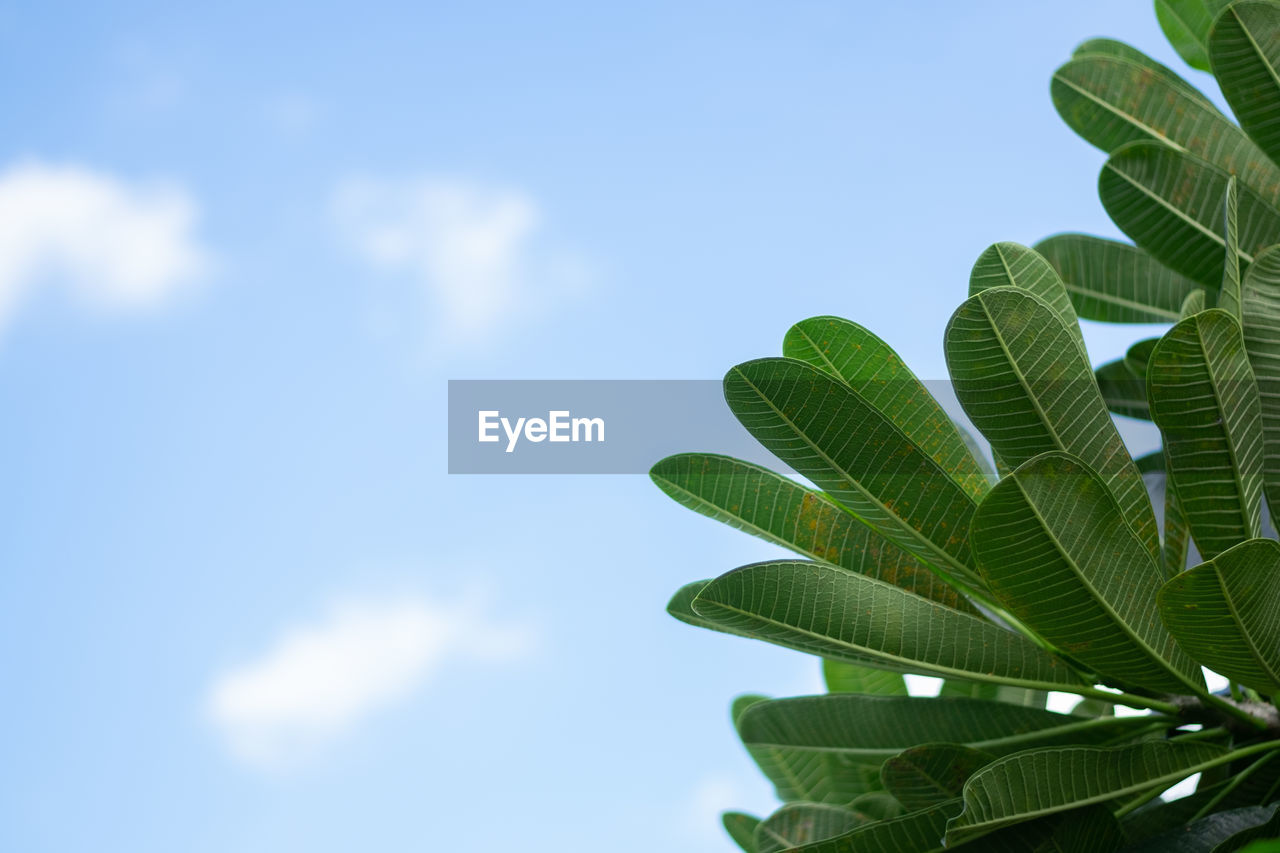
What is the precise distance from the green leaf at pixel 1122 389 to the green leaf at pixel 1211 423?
1.61 ft

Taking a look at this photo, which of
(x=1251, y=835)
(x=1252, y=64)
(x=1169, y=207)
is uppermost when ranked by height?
(x=1252, y=64)

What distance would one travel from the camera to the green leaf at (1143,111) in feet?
4.19

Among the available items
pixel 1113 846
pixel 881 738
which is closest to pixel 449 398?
pixel 881 738

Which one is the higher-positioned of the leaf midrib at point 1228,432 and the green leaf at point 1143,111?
the green leaf at point 1143,111

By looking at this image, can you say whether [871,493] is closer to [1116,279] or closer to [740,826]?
[740,826]

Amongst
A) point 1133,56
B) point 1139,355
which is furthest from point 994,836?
point 1133,56

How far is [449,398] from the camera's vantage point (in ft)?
4.32

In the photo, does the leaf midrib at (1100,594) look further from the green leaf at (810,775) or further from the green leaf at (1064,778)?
the green leaf at (810,775)

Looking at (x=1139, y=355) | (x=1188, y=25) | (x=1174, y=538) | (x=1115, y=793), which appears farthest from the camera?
(x=1188, y=25)

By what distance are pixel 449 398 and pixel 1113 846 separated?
2.75 feet

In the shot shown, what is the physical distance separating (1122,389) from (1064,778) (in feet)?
2.16

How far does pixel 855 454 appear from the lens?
0.84 metres

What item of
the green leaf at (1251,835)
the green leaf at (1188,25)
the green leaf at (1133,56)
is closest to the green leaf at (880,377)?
the green leaf at (1251,835)

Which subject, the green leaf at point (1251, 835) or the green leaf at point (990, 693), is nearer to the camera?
the green leaf at point (1251, 835)
